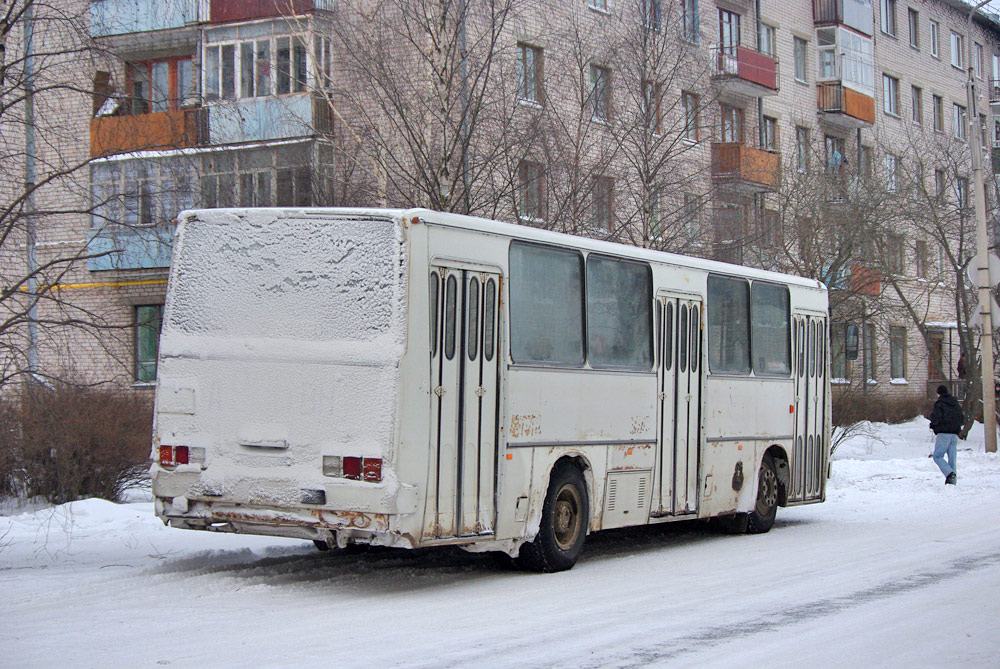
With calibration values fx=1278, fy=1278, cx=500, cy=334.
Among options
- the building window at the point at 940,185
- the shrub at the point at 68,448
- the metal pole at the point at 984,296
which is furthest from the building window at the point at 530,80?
the building window at the point at 940,185

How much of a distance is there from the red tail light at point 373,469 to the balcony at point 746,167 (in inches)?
787

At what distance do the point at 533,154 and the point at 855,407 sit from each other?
15.9 metres

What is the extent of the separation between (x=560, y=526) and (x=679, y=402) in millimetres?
2490

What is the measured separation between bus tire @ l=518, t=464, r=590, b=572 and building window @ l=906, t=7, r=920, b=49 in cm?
4744

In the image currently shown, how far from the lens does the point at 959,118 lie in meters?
57.8

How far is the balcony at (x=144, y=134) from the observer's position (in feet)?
39.2

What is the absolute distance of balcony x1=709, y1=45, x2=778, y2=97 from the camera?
38.8 metres

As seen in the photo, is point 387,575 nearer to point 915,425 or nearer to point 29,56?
point 29,56

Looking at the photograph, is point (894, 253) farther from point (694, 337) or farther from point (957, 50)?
point (957, 50)

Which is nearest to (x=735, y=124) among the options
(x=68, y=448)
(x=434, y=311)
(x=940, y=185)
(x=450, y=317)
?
(x=940, y=185)

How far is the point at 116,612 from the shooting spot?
875cm

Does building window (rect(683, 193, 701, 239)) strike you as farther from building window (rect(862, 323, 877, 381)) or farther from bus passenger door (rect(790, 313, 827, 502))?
building window (rect(862, 323, 877, 381))

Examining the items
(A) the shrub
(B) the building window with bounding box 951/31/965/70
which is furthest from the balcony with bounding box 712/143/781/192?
(B) the building window with bounding box 951/31/965/70

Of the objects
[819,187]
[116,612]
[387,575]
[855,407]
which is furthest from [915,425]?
[116,612]
